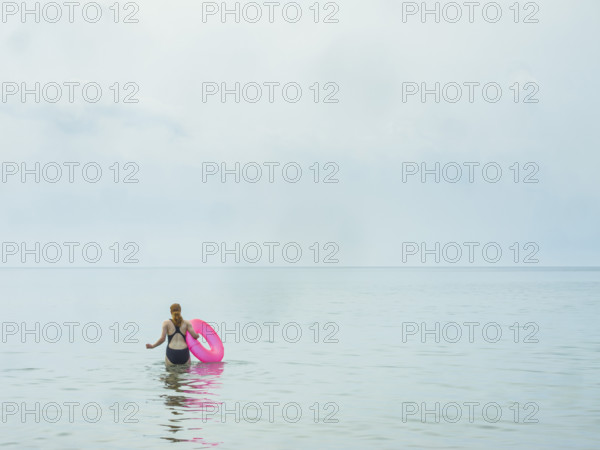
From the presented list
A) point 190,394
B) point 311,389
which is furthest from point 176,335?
point 311,389

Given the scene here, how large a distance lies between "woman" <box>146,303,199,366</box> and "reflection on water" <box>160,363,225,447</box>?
267 mm

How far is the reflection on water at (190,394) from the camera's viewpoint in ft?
50.3

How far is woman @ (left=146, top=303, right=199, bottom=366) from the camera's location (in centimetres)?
2269

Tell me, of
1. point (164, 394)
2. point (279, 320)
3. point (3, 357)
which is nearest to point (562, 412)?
point (164, 394)

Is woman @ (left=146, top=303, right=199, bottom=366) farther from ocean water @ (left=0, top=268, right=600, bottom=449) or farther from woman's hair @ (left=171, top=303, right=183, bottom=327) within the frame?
ocean water @ (left=0, top=268, right=600, bottom=449)

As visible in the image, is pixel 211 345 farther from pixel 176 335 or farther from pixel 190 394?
pixel 190 394

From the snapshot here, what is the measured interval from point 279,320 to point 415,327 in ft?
29.7

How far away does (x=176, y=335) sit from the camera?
910 inches

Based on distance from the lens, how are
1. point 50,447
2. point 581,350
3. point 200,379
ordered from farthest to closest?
point 581,350 → point 200,379 → point 50,447

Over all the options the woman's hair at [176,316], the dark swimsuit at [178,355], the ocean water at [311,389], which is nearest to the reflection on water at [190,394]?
the ocean water at [311,389]

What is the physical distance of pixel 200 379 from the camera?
21484mm

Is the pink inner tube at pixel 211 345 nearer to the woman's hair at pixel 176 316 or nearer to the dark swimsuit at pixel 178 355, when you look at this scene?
the dark swimsuit at pixel 178 355

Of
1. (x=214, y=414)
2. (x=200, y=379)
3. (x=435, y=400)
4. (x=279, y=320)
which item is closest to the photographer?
(x=214, y=414)

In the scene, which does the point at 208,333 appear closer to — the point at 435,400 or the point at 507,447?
the point at 435,400
